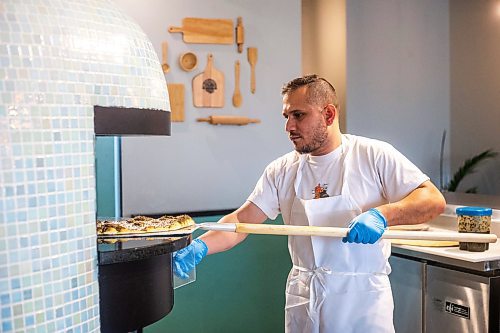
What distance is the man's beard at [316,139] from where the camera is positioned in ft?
8.43

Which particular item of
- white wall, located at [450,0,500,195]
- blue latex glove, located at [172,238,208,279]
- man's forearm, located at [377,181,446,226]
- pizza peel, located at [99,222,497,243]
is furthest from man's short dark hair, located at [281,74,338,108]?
white wall, located at [450,0,500,195]

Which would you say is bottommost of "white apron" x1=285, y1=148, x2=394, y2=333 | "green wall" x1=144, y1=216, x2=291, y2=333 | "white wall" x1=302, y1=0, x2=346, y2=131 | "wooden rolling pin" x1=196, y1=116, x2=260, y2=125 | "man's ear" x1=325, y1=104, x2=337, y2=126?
"green wall" x1=144, y1=216, x2=291, y2=333

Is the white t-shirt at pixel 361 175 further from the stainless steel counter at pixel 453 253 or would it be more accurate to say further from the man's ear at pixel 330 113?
the stainless steel counter at pixel 453 253

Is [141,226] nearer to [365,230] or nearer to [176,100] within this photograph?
[365,230]

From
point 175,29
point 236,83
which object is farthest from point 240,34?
point 175,29

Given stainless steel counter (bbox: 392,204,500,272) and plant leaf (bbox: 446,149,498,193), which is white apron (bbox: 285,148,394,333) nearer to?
stainless steel counter (bbox: 392,204,500,272)

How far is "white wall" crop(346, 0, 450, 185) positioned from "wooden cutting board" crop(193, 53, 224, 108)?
7.21 ft

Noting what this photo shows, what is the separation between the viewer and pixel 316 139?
2574 mm

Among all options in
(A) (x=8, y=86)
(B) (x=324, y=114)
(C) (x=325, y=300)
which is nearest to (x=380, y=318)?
(C) (x=325, y=300)

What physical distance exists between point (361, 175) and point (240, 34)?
1.78 meters

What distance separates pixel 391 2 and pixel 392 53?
496 millimetres

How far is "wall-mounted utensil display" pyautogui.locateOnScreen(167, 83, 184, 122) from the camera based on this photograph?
3820mm

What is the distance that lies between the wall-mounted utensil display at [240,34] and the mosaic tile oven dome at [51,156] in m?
2.51

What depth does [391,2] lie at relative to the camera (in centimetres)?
601
